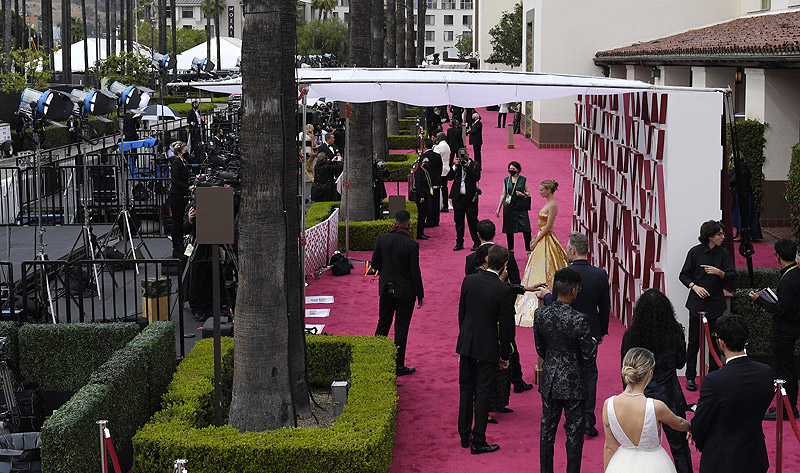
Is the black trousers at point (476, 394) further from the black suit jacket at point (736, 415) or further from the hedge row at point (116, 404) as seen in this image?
the hedge row at point (116, 404)

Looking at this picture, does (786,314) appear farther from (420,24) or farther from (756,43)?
(420,24)

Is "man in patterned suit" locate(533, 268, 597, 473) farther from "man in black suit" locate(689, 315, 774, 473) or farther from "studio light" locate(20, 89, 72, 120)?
Result: "studio light" locate(20, 89, 72, 120)

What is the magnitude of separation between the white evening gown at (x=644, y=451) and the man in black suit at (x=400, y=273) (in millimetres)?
4387

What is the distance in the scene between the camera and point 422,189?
18.5 meters

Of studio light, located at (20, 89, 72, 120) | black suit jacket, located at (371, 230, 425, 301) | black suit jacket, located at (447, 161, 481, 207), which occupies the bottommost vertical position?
black suit jacket, located at (371, 230, 425, 301)

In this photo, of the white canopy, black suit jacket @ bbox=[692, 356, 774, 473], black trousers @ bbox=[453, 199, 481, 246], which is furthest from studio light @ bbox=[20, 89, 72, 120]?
black suit jacket @ bbox=[692, 356, 774, 473]

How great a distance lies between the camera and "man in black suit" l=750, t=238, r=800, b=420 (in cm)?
880

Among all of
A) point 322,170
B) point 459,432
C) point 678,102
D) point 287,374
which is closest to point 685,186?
point 678,102

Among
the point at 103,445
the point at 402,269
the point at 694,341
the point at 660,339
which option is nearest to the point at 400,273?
the point at 402,269

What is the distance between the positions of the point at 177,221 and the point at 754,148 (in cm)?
1115

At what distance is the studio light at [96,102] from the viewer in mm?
32875

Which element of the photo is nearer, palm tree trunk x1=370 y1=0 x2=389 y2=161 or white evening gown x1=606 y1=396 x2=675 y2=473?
white evening gown x1=606 y1=396 x2=675 y2=473

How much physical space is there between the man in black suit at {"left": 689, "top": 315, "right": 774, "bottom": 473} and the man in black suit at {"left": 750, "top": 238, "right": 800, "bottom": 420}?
3.03 meters

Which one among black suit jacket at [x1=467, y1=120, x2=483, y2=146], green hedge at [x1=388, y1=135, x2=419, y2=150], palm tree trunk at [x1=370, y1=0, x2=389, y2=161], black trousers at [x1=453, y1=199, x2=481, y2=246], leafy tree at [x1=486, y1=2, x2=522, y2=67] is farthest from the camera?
leafy tree at [x1=486, y1=2, x2=522, y2=67]
